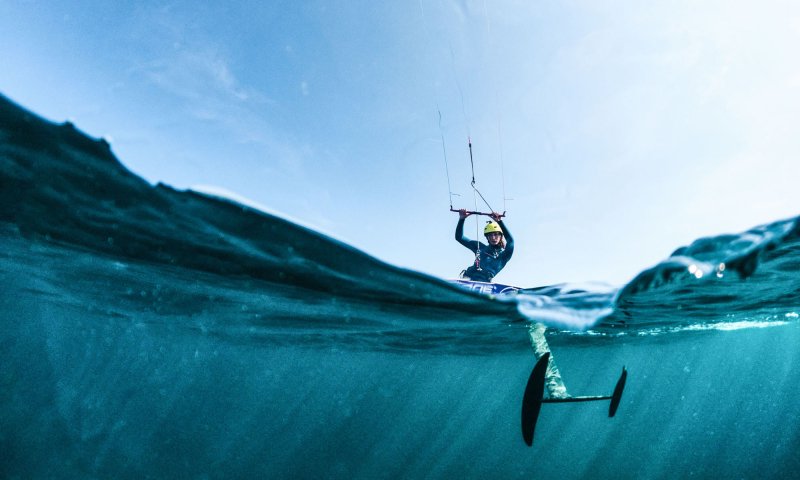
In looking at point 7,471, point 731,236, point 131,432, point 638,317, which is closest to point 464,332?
point 638,317

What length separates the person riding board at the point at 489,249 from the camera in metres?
9.44

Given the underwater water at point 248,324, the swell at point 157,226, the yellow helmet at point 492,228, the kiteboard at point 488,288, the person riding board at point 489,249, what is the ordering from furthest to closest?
the yellow helmet at point 492,228 < the person riding board at point 489,249 < the kiteboard at point 488,288 < the underwater water at point 248,324 < the swell at point 157,226

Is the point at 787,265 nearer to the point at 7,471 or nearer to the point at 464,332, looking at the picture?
the point at 464,332

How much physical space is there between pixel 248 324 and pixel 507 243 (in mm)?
15461

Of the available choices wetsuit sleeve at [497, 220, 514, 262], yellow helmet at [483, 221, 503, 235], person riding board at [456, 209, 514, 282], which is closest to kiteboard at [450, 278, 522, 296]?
person riding board at [456, 209, 514, 282]

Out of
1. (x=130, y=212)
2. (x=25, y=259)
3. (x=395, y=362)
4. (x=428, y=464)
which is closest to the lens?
(x=130, y=212)

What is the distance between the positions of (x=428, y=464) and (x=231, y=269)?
338 ft

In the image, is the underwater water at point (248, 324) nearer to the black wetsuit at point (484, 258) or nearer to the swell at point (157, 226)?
the swell at point (157, 226)

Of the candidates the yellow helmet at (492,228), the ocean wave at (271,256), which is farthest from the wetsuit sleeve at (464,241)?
the ocean wave at (271,256)

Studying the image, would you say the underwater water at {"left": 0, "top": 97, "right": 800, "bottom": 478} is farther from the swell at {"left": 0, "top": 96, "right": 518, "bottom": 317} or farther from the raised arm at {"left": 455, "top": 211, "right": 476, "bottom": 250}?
the raised arm at {"left": 455, "top": 211, "right": 476, "bottom": 250}

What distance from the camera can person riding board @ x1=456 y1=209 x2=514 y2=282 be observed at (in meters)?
9.44

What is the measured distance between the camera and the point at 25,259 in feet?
43.5

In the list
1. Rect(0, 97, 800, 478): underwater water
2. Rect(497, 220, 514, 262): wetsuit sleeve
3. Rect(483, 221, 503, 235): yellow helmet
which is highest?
Rect(483, 221, 503, 235): yellow helmet

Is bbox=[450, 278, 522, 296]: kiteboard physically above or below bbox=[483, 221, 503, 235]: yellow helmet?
below
